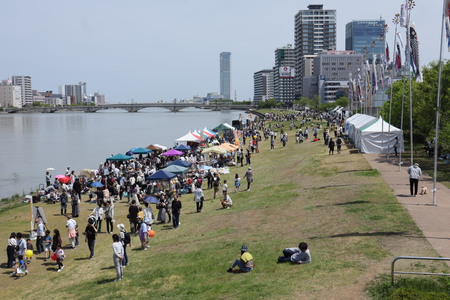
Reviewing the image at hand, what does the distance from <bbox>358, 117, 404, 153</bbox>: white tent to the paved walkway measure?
5692 mm

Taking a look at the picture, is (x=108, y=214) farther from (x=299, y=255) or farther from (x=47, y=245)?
(x=299, y=255)

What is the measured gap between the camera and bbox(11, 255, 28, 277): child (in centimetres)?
1561

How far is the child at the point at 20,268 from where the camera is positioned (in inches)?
615

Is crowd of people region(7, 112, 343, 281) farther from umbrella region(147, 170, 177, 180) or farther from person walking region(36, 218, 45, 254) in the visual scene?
umbrella region(147, 170, 177, 180)

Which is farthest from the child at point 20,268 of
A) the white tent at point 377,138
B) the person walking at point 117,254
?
the white tent at point 377,138

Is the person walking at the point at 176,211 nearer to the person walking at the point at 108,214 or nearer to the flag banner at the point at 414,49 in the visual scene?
the person walking at the point at 108,214

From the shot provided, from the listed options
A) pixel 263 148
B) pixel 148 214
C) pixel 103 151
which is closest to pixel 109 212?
pixel 148 214

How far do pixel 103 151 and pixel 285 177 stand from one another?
45166 mm

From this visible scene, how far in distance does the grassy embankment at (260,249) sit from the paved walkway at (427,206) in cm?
39

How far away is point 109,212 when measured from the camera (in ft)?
65.1

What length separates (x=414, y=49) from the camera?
2095cm

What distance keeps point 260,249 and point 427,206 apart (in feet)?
24.8

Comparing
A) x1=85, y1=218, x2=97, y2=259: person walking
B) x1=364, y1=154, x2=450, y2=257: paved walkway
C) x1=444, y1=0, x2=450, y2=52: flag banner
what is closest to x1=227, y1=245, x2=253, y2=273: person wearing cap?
x1=364, y1=154, x2=450, y2=257: paved walkway

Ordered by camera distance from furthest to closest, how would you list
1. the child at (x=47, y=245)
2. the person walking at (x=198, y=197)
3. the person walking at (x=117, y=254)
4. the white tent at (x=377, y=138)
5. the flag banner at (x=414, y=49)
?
1. the white tent at (x=377, y=138)
2. the person walking at (x=198, y=197)
3. the flag banner at (x=414, y=49)
4. the child at (x=47, y=245)
5. the person walking at (x=117, y=254)
